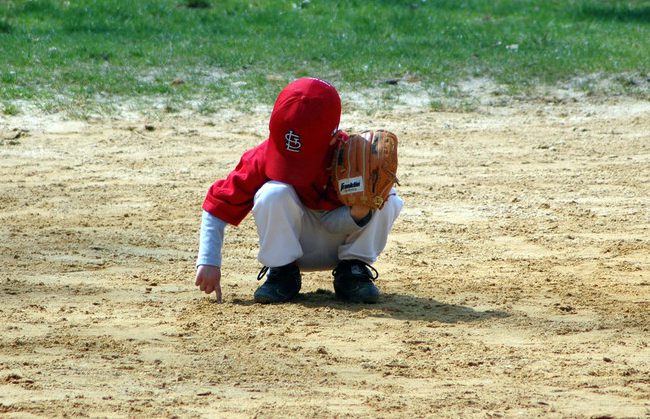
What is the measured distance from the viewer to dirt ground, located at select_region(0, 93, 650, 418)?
3664 millimetres

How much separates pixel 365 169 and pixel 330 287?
3.00 feet

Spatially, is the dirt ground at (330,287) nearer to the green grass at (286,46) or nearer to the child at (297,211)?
the child at (297,211)

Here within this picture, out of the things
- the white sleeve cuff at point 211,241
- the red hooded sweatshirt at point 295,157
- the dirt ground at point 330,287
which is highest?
the red hooded sweatshirt at point 295,157

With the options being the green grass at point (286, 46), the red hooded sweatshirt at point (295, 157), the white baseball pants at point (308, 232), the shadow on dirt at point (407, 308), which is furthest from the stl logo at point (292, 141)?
the green grass at point (286, 46)

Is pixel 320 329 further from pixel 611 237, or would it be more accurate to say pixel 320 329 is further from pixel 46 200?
pixel 46 200

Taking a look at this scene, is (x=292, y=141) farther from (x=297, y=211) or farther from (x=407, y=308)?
(x=407, y=308)

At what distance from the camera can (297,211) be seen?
4.62 m

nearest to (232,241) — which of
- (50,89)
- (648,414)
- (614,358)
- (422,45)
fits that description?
(614,358)

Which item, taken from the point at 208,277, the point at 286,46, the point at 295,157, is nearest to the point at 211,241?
the point at 208,277

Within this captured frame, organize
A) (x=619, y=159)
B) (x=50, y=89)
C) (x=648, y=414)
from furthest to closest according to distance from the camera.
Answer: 1. (x=50, y=89)
2. (x=619, y=159)
3. (x=648, y=414)

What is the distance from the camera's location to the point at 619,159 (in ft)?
26.3

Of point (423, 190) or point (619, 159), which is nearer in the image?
point (423, 190)

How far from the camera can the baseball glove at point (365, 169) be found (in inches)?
176

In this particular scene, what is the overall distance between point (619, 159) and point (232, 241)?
125 inches
